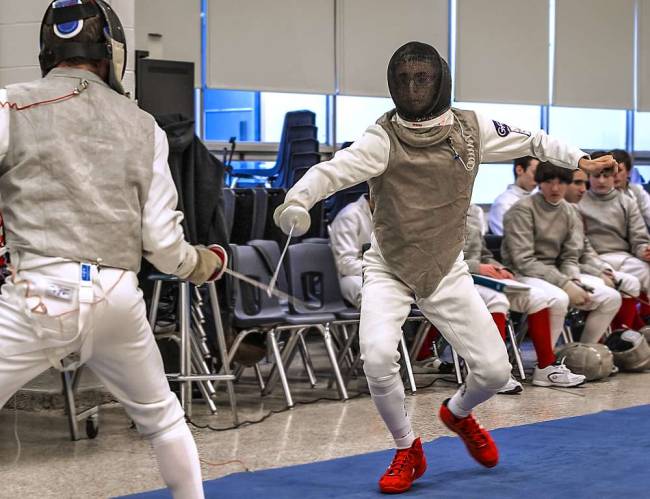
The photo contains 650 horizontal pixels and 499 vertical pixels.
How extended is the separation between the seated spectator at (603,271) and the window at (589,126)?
10.5 feet

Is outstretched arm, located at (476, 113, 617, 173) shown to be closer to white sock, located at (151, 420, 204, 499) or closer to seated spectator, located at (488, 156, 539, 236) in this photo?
white sock, located at (151, 420, 204, 499)

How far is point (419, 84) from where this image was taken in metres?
2.99

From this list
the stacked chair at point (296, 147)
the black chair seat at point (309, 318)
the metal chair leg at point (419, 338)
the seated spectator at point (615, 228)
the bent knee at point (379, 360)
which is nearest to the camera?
the bent knee at point (379, 360)

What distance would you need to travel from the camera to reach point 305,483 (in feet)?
9.96

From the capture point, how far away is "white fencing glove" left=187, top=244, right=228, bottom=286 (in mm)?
2207

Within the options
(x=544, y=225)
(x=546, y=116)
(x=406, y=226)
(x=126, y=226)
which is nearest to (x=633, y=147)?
(x=546, y=116)

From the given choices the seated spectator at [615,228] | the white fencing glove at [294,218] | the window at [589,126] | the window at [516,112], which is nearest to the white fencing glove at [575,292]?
the seated spectator at [615,228]

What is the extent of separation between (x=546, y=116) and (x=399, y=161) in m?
6.06

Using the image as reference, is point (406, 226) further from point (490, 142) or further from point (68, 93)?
point (68, 93)

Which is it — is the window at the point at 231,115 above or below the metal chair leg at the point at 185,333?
above

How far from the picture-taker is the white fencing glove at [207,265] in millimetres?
2207

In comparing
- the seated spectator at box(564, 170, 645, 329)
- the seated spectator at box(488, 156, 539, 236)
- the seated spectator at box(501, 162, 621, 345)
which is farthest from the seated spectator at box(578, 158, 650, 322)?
the seated spectator at box(501, 162, 621, 345)

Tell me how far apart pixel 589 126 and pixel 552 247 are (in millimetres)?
4172

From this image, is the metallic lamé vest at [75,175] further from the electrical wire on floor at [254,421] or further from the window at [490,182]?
the window at [490,182]
